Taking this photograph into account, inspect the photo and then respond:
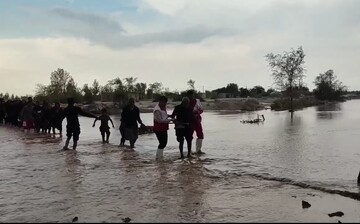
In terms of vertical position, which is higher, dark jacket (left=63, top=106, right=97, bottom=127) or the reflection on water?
dark jacket (left=63, top=106, right=97, bottom=127)

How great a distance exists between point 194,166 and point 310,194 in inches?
149

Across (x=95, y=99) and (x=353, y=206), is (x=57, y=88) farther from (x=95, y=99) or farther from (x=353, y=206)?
(x=353, y=206)

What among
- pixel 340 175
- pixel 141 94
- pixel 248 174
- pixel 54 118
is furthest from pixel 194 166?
pixel 141 94

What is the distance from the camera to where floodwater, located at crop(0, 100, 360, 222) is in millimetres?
6699

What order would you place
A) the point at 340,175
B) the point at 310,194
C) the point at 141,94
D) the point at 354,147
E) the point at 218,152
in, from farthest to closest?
the point at 141,94 < the point at 354,147 < the point at 218,152 < the point at 340,175 < the point at 310,194

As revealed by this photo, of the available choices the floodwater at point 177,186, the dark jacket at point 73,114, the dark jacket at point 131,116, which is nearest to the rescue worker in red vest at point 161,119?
the floodwater at point 177,186

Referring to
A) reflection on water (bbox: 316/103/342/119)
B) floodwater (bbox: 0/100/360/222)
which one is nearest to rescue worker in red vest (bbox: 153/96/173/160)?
floodwater (bbox: 0/100/360/222)

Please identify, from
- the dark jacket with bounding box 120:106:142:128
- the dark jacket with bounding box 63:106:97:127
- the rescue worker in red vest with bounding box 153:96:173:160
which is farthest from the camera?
the dark jacket with bounding box 120:106:142:128

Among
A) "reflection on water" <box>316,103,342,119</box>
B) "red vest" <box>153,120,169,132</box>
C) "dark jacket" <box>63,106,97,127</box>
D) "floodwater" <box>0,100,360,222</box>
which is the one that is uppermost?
"dark jacket" <box>63,106,97,127</box>

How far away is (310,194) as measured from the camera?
7.90 m

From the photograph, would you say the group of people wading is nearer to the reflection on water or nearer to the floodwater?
the floodwater

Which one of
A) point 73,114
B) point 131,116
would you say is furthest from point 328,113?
point 73,114

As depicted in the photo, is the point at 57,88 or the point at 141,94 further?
the point at 141,94

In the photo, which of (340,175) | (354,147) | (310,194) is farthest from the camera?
(354,147)
